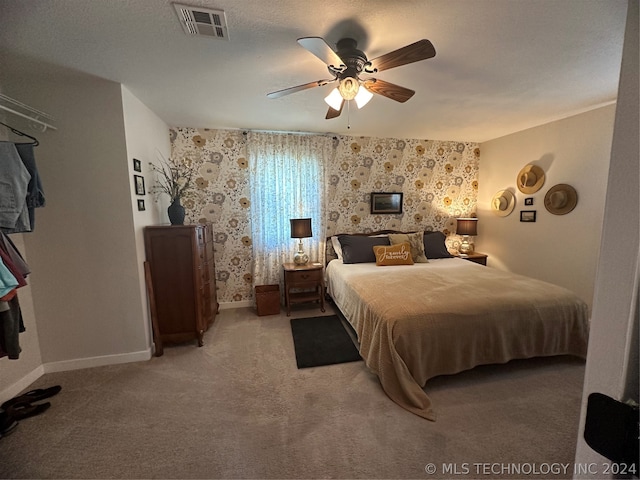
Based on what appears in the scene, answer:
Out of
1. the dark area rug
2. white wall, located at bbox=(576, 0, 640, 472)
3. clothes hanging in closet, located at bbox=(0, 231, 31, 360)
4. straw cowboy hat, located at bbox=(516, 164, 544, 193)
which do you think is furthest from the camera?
straw cowboy hat, located at bbox=(516, 164, 544, 193)

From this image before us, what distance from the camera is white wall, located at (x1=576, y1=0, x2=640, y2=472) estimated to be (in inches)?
19.2

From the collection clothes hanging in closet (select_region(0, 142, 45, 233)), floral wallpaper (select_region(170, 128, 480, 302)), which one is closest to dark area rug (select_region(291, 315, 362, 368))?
floral wallpaper (select_region(170, 128, 480, 302))

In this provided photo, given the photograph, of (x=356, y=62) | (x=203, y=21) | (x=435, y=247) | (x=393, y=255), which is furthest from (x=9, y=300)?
(x=435, y=247)

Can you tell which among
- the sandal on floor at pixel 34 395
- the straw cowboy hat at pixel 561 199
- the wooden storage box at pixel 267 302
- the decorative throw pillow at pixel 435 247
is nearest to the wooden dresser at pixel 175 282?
the sandal on floor at pixel 34 395

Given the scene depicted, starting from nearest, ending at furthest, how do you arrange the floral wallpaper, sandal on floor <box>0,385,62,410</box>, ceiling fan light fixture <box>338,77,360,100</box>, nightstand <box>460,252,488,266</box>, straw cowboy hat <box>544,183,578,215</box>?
ceiling fan light fixture <box>338,77,360,100</box>, sandal on floor <box>0,385,62,410</box>, straw cowboy hat <box>544,183,578,215</box>, the floral wallpaper, nightstand <box>460,252,488,266</box>

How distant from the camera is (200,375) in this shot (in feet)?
6.93

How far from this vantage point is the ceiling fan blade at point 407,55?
1291 millimetres

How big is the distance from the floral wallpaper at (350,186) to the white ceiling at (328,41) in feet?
Result: 2.53

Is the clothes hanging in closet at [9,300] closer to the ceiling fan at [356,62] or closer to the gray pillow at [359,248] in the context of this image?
the ceiling fan at [356,62]

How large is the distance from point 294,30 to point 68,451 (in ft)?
8.94

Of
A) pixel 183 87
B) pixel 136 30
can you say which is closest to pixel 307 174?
pixel 183 87

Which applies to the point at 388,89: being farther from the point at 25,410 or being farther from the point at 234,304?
the point at 25,410

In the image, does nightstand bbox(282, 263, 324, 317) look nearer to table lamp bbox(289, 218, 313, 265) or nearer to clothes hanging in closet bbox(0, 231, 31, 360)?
table lamp bbox(289, 218, 313, 265)

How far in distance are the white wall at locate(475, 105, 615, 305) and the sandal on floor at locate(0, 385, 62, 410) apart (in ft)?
16.2
